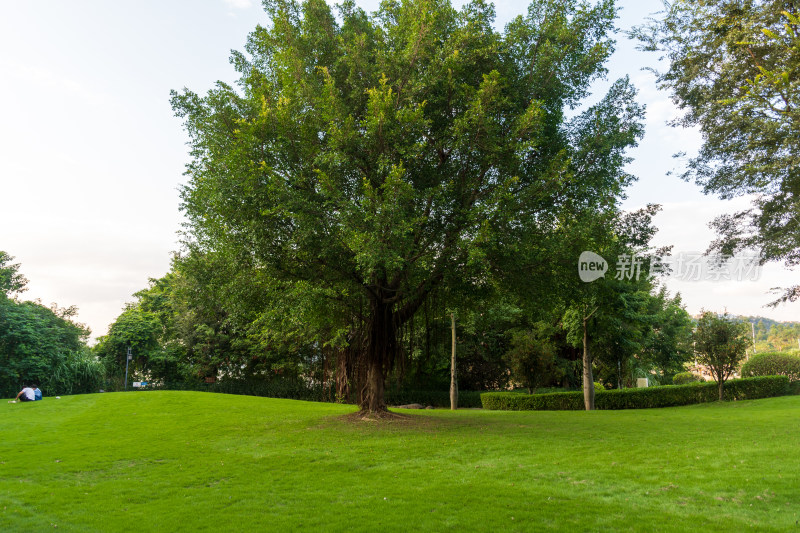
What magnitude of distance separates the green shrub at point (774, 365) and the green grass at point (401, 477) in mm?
17773

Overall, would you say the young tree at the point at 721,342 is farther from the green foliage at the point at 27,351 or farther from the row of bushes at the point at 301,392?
the green foliage at the point at 27,351

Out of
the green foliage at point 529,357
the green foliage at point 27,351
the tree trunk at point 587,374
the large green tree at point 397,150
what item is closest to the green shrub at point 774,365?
the tree trunk at point 587,374

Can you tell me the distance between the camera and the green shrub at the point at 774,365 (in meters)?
28.4

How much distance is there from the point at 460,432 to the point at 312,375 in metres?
23.2

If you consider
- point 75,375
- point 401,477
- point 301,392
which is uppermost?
point 401,477

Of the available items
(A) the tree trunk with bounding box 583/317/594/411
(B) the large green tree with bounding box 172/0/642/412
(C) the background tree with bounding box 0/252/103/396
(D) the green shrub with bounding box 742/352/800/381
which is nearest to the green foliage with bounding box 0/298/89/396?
(C) the background tree with bounding box 0/252/103/396

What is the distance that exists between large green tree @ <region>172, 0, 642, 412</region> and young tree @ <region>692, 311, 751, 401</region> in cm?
1357

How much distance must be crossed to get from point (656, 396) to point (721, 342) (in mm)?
3999

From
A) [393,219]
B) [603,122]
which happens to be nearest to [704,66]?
[603,122]

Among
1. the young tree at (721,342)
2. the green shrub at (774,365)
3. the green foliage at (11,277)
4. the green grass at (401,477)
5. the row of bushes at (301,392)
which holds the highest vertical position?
the green foliage at (11,277)

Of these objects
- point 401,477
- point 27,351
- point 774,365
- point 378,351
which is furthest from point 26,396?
point 774,365

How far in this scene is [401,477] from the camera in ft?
26.7

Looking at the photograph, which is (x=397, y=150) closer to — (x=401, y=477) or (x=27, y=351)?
(x=401, y=477)

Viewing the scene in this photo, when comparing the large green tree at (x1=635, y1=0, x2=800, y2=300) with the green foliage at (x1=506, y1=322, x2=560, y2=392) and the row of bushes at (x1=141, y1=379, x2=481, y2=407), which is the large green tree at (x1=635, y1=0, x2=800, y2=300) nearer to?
the green foliage at (x1=506, y1=322, x2=560, y2=392)
